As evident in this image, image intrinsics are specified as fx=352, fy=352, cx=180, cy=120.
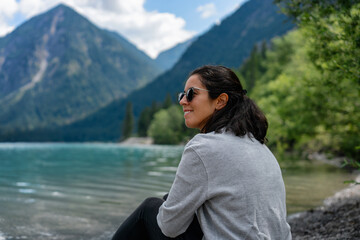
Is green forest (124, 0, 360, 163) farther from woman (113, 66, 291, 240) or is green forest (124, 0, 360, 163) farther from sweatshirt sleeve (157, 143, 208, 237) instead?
sweatshirt sleeve (157, 143, 208, 237)

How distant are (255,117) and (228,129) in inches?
12.4

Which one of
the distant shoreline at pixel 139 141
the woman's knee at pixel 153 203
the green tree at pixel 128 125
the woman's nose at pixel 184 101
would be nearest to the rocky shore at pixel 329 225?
the woman's knee at pixel 153 203

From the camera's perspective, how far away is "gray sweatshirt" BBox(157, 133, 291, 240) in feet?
7.12

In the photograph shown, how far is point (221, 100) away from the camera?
8.48 feet

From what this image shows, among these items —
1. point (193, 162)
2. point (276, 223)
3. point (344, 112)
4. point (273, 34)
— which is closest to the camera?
point (193, 162)

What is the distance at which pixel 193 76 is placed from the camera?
8.95 ft

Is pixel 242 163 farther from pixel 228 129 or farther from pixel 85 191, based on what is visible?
pixel 85 191

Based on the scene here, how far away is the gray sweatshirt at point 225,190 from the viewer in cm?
217

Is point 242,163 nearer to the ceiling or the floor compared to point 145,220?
nearer to the ceiling

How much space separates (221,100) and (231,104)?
0.08m

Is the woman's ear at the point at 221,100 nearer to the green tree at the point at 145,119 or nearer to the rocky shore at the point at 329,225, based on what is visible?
the rocky shore at the point at 329,225

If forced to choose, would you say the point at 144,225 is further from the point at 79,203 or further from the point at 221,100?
the point at 79,203

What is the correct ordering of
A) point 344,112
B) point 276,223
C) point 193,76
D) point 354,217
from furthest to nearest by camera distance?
1. point 344,112
2. point 354,217
3. point 193,76
4. point 276,223

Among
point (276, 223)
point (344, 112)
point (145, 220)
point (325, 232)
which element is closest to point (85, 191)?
point (325, 232)
